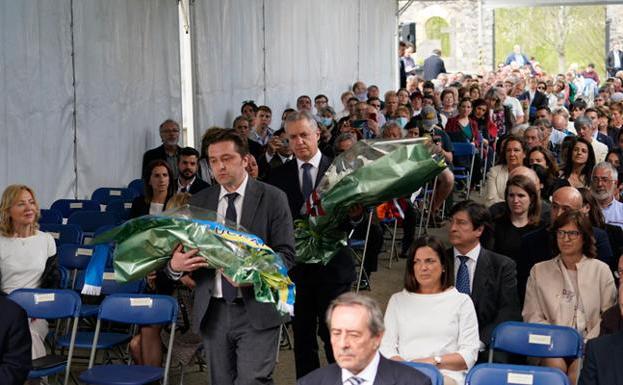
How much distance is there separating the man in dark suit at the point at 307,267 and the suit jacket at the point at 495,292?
867 mm

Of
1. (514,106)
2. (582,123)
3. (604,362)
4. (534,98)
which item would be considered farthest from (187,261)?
(534,98)

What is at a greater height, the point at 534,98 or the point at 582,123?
the point at 534,98

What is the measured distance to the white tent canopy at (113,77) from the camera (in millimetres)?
11539

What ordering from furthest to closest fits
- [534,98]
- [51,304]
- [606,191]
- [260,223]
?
1. [534,98]
2. [606,191]
3. [51,304]
4. [260,223]

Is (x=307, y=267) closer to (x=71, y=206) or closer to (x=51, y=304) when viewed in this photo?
(x=51, y=304)

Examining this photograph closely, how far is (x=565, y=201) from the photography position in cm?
834

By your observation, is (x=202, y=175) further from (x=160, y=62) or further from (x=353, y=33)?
(x=353, y=33)

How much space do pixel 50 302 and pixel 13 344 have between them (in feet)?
6.36

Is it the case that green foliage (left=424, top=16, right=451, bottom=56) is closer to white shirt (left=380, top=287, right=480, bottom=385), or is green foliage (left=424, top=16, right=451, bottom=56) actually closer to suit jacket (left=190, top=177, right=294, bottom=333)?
white shirt (left=380, top=287, right=480, bottom=385)

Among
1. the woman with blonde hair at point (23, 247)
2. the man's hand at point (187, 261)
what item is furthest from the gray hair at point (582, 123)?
the man's hand at point (187, 261)

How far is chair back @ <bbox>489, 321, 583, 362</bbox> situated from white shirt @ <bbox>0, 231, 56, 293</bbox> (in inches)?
132

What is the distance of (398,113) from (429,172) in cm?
1176

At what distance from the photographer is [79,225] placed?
994 cm

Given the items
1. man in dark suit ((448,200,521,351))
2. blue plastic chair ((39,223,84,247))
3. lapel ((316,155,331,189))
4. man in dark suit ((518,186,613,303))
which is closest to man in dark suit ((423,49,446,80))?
blue plastic chair ((39,223,84,247))
